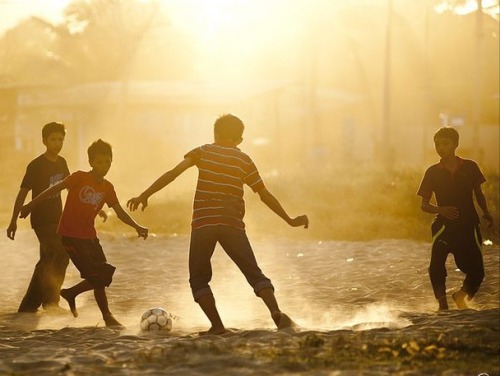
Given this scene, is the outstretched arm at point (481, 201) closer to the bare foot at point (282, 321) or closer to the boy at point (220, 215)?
the boy at point (220, 215)

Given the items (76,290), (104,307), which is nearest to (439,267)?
(104,307)

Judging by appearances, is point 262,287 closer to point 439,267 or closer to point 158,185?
point 158,185

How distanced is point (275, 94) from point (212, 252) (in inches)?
1408

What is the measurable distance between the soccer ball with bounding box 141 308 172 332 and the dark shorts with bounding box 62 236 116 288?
49cm

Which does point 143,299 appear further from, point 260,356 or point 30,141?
point 30,141

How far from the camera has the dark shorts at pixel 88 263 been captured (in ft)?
28.8

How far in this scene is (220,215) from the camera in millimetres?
7918

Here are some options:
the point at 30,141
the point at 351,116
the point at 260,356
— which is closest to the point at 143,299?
the point at 260,356

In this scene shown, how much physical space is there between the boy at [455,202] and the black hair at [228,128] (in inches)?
70.9

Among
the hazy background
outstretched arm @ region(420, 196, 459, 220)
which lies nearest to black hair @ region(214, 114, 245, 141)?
outstretched arm @ region(420, 196, 459, 220)

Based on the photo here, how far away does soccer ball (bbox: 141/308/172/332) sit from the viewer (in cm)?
847

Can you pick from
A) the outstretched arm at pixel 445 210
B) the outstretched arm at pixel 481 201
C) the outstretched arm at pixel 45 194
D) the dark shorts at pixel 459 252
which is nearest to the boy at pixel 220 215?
the outstretched arm at pixel 45 194

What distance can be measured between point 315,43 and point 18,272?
37.4m

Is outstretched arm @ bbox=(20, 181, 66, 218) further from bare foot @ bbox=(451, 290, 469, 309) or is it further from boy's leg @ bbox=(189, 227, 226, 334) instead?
bare foot @ bbox=(451, 290, 469, 309)
